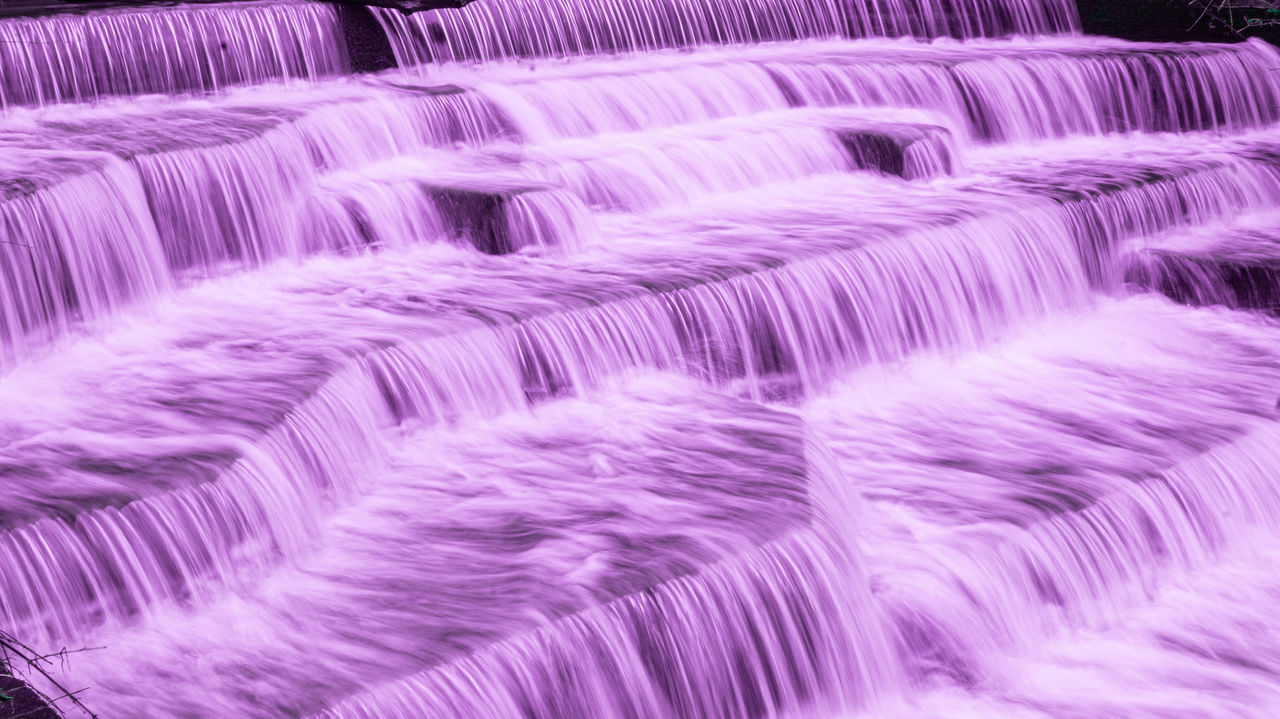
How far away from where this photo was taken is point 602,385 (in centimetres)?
743

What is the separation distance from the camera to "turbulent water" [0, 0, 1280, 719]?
5.18 metres

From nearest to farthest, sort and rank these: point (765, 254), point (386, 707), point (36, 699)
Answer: point (36, 699)
point (386, 707)
point (765, 254)

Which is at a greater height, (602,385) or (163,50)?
Answer: (163,50)

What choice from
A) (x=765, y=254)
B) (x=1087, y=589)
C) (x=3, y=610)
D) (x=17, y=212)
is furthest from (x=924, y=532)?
(x=17, y=212)

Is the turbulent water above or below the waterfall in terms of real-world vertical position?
below

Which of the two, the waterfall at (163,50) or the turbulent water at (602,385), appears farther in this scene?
the waterfall at (163,50)

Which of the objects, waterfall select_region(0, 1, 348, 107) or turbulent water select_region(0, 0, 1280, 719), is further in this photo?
waterfall select_region(0, 1, 348, 107)

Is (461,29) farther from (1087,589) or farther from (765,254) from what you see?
(1087,589)

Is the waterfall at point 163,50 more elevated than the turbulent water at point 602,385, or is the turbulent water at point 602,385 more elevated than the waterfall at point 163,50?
the waterfall at point 163,50

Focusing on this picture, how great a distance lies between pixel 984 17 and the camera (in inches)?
612

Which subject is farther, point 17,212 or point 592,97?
point 592,97

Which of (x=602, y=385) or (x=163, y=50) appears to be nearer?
(x=602, y=385)

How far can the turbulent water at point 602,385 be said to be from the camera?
5.18 meters

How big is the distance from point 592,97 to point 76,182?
14.9 ft
